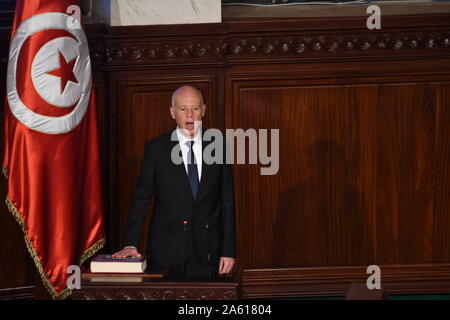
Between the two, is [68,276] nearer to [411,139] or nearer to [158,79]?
[158,79]

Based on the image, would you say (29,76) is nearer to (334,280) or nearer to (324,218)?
(324,218)

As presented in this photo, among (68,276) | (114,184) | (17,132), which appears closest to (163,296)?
(68,276)

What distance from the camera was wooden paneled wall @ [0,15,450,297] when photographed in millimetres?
4934

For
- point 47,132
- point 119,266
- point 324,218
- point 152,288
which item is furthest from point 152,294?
point 324,218

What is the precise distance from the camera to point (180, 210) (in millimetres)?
3596

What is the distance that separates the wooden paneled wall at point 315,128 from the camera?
4.93m

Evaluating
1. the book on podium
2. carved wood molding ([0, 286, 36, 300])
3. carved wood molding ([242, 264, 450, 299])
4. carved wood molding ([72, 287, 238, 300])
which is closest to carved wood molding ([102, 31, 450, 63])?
carved wood molding ([242, 264, 450, 299])

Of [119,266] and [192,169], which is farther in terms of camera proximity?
[192,169]

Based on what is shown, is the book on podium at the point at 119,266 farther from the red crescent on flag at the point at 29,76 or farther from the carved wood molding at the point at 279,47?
the carved wood molding at the point at 279,47

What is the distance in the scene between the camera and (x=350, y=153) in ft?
16.5

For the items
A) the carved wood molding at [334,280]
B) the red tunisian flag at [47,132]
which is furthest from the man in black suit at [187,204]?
the carved wood molding at [334,280]

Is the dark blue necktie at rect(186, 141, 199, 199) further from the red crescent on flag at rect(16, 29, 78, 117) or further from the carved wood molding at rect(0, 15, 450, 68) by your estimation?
the carved wood molding at rect(0, 15, 450, 68)

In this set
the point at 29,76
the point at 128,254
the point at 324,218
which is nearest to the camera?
the point at 128,254

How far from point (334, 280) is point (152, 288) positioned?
7.98ft
